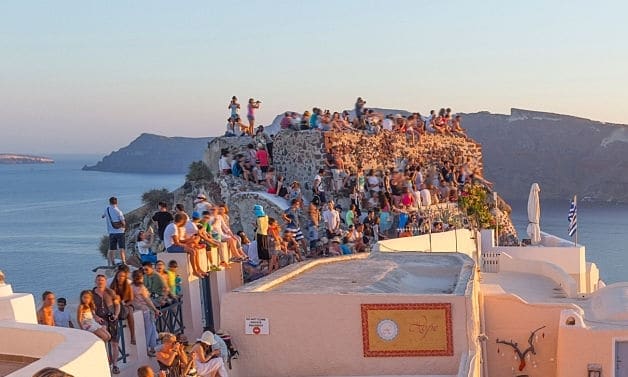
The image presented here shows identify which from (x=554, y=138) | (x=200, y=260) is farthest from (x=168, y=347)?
(x=554, y=138)

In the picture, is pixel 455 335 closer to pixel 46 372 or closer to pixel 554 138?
pixel 46 372

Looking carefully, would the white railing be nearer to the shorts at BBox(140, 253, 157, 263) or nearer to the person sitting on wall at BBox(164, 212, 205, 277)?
the person sitting on wall at BBox(164, 212, 205, 277)

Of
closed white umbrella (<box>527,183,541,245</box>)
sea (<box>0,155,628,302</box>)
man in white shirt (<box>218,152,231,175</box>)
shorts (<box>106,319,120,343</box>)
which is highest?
man in white shirt (<box>218,152,231,175</box>)

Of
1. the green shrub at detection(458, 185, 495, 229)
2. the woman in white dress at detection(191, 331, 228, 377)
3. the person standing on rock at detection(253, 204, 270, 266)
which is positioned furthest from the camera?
the green shrub at detection(458, 185, 495, 229)

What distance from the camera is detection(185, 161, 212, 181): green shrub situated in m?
27.2

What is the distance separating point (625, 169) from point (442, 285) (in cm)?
14486

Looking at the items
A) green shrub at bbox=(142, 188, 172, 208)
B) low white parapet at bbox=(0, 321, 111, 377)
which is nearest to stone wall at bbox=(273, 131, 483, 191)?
green shrub at bbox=(142, 188, 172, 208)

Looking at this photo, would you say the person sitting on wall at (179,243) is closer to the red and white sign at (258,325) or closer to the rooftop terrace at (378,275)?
the rooftop terrace at (378,275)

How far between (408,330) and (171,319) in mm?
3072

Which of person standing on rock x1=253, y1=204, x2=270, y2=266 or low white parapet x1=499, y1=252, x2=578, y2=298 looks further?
low white parapet x1=499, y1=252, x2=578, y2=298

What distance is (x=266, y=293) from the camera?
28.6 feet

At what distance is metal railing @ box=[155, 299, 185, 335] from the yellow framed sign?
2.43m

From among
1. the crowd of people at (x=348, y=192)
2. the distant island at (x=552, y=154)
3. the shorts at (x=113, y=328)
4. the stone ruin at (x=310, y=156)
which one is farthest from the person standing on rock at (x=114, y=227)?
the distant island at (x=552, y=154)

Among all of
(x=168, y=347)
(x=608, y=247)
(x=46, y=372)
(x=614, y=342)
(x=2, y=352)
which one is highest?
(x=46, y=372)
